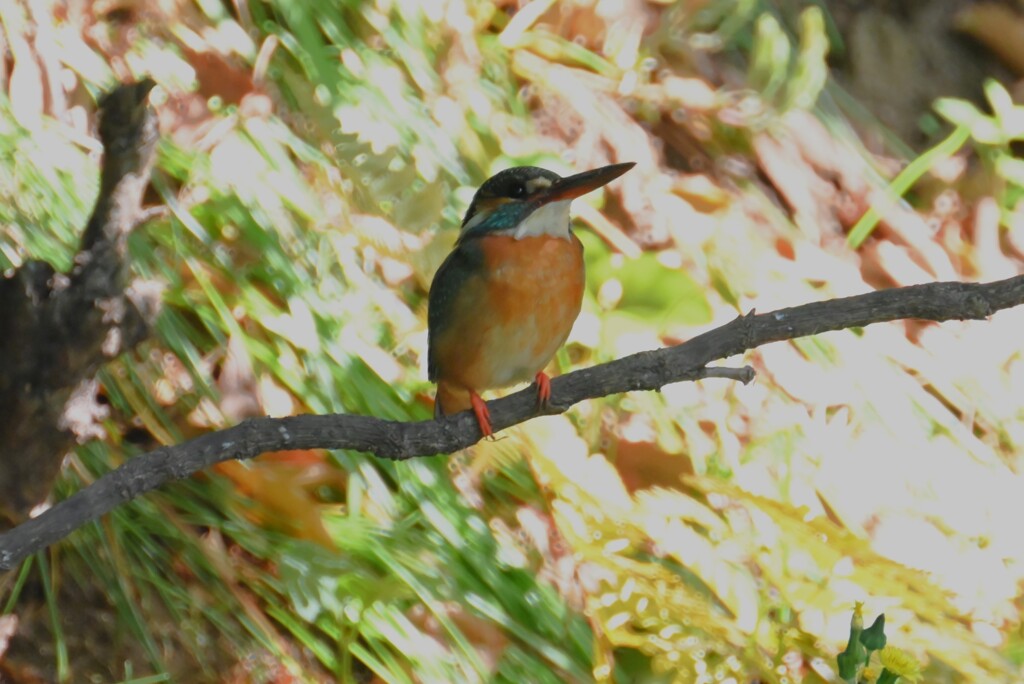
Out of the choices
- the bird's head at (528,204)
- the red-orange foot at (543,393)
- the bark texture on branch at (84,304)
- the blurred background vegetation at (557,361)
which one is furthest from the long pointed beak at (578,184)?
the blurred background vegetation at (557,361)

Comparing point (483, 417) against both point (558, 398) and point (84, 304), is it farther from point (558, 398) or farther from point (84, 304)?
point (84, 304)

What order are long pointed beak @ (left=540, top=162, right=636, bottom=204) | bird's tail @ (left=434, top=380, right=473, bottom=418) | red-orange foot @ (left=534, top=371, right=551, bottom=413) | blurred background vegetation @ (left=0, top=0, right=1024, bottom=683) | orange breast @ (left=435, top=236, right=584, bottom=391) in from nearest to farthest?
1. red-orange foot @ (left=534, top=371, right=551, bottom=413)
2. long pointed beak @ (left=540, top=162, right=636, bottom=204)
3. orange breast @ (left=435, top=236, right=584, bottom=391)
4. bird's tail @ (left=434, top=380, right=473, bottom=418)
5. blurred background vegetation @ (left=0, top=0, right=1024, bottom=683)

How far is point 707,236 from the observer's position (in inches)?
130

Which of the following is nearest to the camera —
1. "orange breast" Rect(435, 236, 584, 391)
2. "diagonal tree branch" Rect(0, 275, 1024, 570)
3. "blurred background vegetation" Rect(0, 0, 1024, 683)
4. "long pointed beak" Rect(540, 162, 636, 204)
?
"diagonal tree branch" Rect(0, 275, 1024, 570)

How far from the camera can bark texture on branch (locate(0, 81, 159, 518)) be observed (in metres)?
1.57

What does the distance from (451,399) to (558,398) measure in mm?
557

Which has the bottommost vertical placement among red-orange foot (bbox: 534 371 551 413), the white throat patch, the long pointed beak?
red-orange foot (bbox: 534 371 551 413)

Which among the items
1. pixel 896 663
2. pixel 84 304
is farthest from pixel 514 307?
pixel 896 663

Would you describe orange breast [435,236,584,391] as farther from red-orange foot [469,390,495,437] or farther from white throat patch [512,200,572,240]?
red-orange foot [469,390,495,437]

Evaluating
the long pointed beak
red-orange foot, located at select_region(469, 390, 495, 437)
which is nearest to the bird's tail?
red-orange foot, located at select_region(469, 390, 495, 437)

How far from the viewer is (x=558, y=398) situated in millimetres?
1531

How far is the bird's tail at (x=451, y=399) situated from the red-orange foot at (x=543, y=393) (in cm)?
29

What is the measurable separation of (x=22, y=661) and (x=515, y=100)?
1.88 metres

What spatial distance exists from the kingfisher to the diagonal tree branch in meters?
0.31
